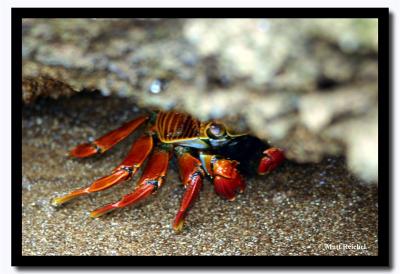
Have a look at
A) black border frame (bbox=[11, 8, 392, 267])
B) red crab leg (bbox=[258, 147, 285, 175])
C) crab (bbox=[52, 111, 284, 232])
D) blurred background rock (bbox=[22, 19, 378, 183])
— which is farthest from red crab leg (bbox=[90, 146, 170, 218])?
blurred background rock (bbox=[22, 19, 378, 183])

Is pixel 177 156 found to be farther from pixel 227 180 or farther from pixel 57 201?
pixel 57 201

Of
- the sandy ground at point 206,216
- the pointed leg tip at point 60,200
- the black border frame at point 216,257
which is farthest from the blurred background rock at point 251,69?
the pointed leg tip at point 60,200

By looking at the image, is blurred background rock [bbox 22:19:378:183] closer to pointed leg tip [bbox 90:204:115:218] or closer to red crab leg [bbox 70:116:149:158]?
pointed leg tip [bbox 90:204:115:218]

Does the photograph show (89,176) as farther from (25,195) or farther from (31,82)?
(31,82)

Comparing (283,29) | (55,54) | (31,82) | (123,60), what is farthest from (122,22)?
(31,82)

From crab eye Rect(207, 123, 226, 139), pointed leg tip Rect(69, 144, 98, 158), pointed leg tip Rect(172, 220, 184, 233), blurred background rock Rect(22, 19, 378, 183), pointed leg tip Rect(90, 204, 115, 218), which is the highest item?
blurred background rock Rect(22, 19, 378, 183)

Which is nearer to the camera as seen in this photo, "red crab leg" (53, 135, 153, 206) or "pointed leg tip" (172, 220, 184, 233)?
"pointed leg tip" (172, 220, 184, 233)

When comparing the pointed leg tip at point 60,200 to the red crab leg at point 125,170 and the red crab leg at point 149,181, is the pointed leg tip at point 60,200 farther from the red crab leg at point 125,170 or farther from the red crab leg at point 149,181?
the red crab leg at point 149,181

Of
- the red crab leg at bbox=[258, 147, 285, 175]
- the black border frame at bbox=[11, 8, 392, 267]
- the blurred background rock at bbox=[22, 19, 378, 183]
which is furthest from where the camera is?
the red crab leg at bbox=[258, 147, 285, 175]
